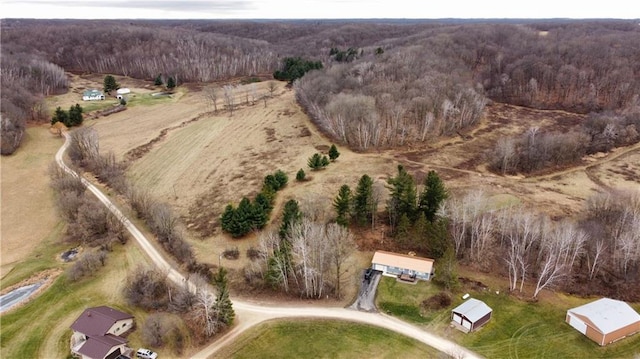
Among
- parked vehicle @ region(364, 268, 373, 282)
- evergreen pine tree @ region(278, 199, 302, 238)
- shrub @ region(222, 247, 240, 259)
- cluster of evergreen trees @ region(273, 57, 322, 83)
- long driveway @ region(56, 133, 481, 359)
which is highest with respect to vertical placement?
cluster of evergreen trees @ region(273, 57, 322, 83)

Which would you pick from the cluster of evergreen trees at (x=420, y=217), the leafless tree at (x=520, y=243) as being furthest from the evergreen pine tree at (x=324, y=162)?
the leafless tree at (x=520, y=243)

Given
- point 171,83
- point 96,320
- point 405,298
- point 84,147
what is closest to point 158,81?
point 171,83

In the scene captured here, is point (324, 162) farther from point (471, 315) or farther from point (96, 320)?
point (96, 320)

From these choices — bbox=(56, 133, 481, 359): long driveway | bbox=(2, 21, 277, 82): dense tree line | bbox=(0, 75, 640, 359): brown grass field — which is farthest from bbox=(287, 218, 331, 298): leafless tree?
bbox=(2, 21, 277, 82): dense tree line

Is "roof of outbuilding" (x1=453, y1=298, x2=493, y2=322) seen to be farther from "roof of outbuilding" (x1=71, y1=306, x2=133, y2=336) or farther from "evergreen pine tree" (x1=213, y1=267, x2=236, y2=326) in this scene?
"roof of outbuilding" (x1=71, y1=306, x2=133, y2=336)

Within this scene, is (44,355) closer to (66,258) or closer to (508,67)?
(66,258)

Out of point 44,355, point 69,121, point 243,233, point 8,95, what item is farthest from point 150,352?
point 8,95
